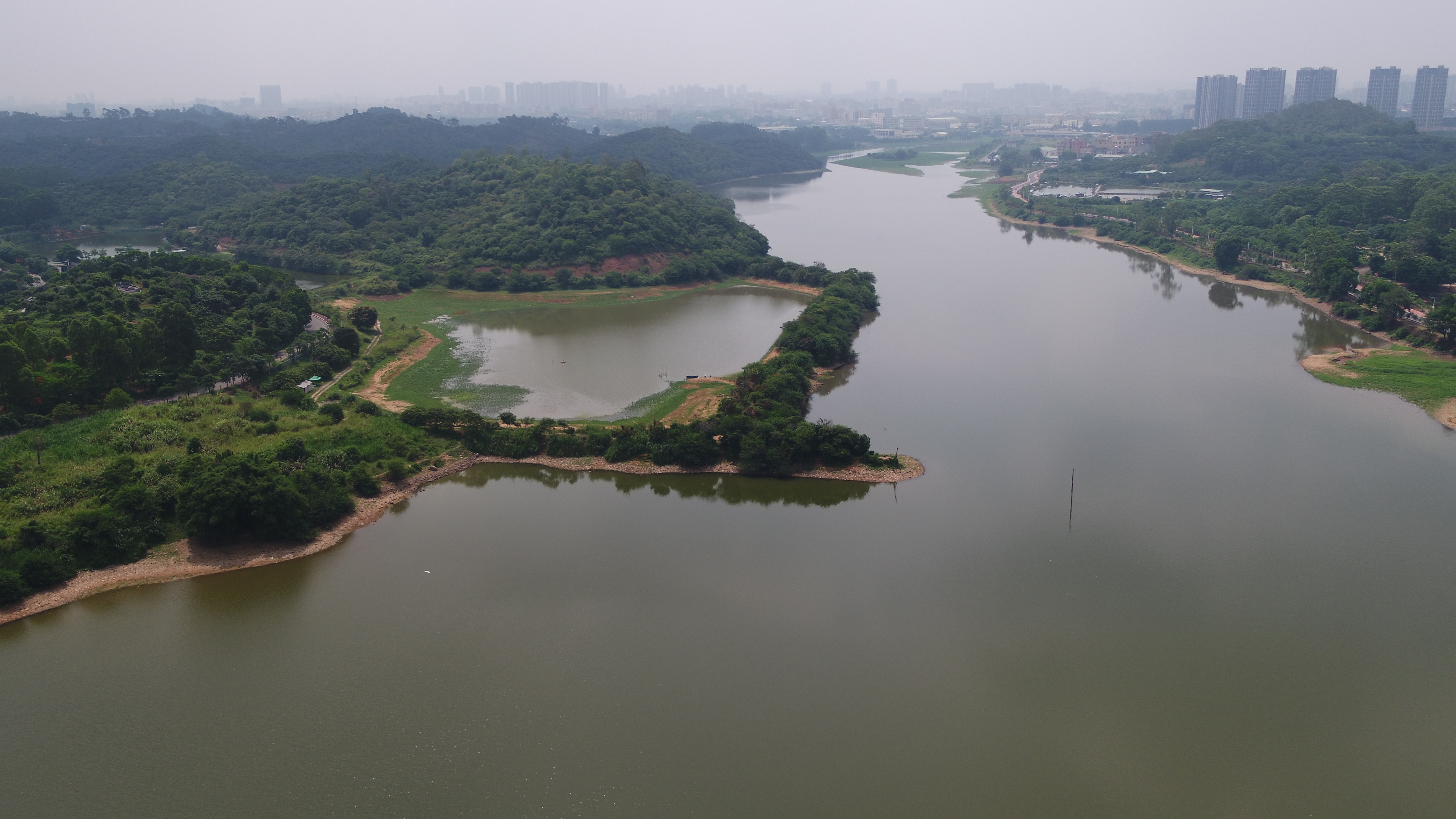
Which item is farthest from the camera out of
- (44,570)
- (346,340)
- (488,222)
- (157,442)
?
(488,222)

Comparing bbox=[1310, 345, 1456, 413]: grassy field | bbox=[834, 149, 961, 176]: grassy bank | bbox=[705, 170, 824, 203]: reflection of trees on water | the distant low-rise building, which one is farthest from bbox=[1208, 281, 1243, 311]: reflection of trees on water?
the distant low-rise building

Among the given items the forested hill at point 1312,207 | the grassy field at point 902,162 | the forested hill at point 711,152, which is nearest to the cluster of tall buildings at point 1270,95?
the forested hill at point 1312,207

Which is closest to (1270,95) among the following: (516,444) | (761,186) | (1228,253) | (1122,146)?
(1122,146)

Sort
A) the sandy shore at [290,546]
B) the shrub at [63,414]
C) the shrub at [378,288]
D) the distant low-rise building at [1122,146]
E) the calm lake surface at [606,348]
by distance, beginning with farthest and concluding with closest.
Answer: the distant low-rise building at [1122,146], the shrub at [378,288], the calm lake surface at [606,348], the shrub at [63,414], the sandy shore at [290,546]

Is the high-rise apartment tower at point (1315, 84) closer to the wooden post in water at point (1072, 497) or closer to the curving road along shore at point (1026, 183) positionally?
the curving road along shore at point (1026, 183)

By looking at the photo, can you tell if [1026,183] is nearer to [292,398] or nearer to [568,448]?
[568,448]

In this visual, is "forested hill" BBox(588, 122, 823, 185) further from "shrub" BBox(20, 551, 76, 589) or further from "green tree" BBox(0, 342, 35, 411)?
"shrub" BBox(20, 551, 76, 589)

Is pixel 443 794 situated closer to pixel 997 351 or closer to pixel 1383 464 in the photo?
pixel 1383 464
